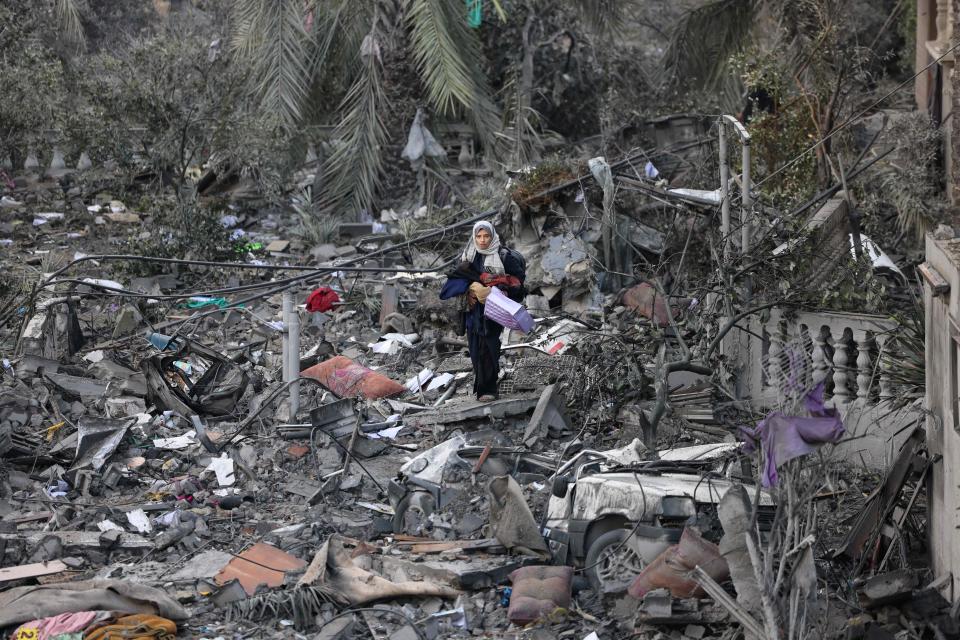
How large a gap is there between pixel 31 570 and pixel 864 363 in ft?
19.4

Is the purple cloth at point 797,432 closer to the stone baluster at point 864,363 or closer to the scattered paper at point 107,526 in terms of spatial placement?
the stone baluster at point 864,363

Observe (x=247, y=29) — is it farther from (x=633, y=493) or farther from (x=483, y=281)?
(x=633, y=493)

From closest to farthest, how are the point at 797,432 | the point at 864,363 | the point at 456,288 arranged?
the point at 797,432 < the point at 864,363 < the point at 456,288

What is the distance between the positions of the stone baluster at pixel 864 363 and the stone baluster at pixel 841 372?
0.47 feet

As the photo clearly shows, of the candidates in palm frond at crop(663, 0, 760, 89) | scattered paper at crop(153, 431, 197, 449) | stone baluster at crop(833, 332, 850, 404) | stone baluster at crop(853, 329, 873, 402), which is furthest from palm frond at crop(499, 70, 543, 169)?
stone baluster at crop(853, 329, 873, 402)

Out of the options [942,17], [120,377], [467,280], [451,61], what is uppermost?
[451,61]

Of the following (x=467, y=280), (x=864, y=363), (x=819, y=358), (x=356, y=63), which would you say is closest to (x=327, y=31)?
(x=356, y=63)

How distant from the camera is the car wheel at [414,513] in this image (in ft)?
26.1

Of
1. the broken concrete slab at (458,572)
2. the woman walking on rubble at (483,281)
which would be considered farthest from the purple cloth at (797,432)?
the woman walking on rubble at (483,281)

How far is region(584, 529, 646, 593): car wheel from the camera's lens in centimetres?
673

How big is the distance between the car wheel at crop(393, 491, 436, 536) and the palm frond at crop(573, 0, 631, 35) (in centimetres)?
1181

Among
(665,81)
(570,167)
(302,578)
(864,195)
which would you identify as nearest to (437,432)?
(302,578)

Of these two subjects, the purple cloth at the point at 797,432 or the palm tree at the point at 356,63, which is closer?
the purple cloth at the point at 797,432

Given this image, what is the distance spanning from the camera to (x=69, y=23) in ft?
68.8
